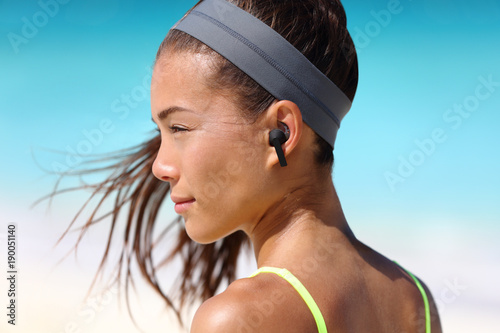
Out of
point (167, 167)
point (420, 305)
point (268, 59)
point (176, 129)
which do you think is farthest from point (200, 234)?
point (420, 305)

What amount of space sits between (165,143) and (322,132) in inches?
21.1

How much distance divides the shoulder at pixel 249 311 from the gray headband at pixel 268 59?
613 mm

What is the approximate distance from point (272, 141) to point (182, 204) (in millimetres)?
409

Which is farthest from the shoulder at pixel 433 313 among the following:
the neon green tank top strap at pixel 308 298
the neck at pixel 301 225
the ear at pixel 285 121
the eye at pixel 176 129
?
the eye at pixel 176 129

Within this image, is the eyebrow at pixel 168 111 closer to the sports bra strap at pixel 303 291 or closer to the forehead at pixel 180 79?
the forehead at pixel 180 79

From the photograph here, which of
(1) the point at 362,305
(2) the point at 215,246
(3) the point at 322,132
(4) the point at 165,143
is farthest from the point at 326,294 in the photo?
(2) the point at 215,246

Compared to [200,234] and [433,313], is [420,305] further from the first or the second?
[200,234]

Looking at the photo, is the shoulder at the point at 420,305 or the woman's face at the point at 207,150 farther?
the shoulder at the point at 420,305

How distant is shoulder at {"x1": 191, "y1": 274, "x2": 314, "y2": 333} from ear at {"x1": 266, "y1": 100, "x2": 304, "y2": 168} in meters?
0.43

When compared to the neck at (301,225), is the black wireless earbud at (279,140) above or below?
above

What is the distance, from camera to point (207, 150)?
6.24 feet

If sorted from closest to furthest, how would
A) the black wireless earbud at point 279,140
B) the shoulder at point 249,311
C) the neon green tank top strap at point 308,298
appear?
the shoulder at point 249,311 < the neon green tank top strap at point 308,298 < the black wireless earbud at point 279,140

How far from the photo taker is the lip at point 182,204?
203 cm

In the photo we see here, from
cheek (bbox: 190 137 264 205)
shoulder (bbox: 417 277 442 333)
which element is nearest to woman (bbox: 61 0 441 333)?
cheek (bbox: 190 137 264 205)
